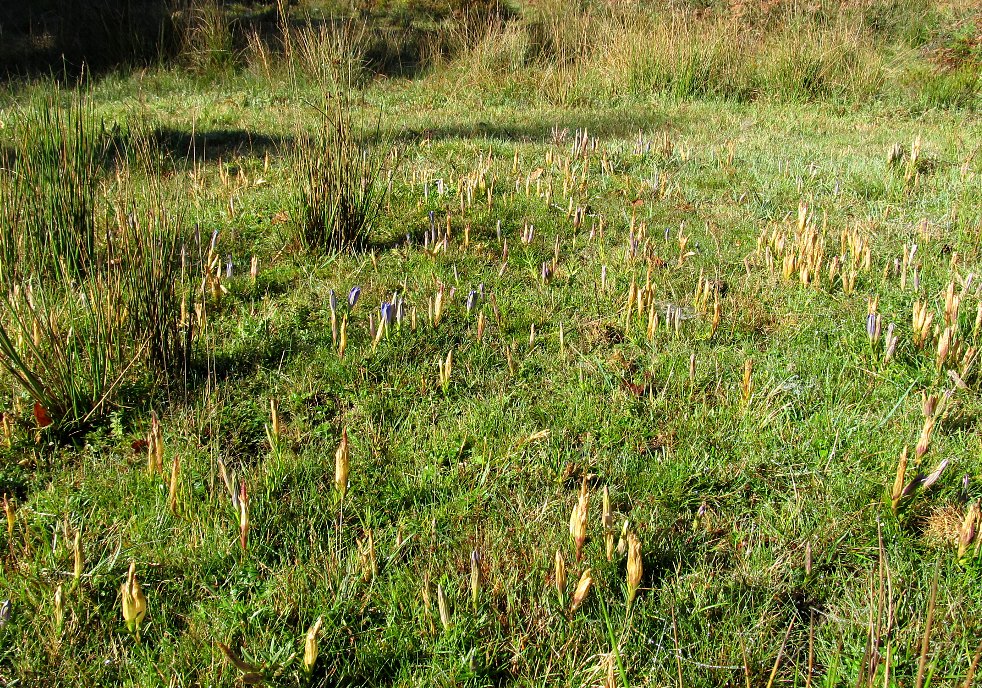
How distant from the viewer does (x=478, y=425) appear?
2.81m

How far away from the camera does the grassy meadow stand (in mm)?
1963

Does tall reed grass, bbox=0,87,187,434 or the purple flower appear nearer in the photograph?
tall reed grass, bbox=0,87,187,434

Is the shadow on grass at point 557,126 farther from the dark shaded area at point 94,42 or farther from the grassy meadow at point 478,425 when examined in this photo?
the dark shaded area at point 94,42

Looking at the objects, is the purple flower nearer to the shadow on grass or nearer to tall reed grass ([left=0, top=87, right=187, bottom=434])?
tall reed grass ([left=0, top=87, right=187, bottom=434])

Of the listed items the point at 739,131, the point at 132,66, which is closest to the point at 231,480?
the point at 739,131

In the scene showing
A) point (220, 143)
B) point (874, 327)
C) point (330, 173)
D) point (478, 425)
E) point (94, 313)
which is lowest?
point (478, 425)

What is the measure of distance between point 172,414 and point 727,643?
1.89 metres

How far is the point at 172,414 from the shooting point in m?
2.63

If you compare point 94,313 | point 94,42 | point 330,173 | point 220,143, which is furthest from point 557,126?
point 94,42

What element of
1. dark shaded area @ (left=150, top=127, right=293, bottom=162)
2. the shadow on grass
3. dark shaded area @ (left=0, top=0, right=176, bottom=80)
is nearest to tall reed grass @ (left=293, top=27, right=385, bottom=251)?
dark shaded area @ (left=150, top=127, right=293, bottom=162)

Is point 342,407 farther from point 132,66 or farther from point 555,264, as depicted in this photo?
point 132,66

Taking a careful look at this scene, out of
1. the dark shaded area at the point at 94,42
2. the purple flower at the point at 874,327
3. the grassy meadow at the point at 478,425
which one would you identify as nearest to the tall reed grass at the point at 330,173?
the grassy meadow at the point at 478,425

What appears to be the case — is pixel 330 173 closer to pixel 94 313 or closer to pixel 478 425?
pixel 94 313

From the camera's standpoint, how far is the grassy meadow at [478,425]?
196 centimetres
